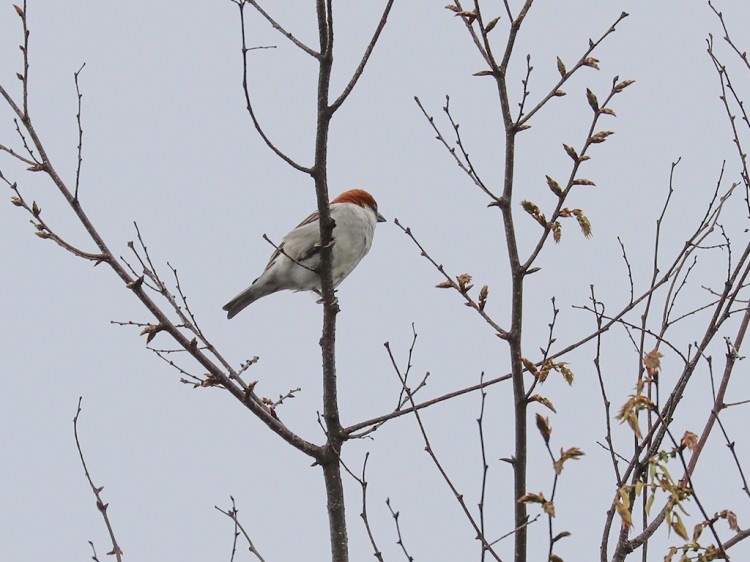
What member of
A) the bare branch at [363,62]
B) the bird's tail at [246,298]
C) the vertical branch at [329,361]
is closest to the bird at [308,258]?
the bird's tail at [246,298]

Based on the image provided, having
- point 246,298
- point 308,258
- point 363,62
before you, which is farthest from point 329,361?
point 246,298

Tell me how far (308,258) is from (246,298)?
0.71m

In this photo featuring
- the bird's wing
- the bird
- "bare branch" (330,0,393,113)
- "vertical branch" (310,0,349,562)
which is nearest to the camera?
"bare branch" (330,0,393,113)

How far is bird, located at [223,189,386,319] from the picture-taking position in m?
7.54

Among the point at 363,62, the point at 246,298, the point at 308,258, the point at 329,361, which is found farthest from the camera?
the point at 246,298

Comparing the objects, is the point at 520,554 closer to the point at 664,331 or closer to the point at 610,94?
the point at 664,331

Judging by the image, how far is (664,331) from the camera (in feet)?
14.1

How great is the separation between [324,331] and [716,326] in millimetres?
1869

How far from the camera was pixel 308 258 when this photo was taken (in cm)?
750

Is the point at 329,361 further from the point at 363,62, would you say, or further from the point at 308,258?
the point at 308,258

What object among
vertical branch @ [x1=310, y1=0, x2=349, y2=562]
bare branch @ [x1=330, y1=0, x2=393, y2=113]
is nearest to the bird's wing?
vertical branch @ [x1=310, y1=0, x2=349, y2=562]

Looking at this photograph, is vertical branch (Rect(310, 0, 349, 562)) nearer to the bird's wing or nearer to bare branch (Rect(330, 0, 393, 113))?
bare branch (Rect(330, 0, 393, 113))

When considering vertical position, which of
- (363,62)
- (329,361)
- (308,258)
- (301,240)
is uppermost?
(301,240)

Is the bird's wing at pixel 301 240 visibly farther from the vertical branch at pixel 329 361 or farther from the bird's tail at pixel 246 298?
the vertical branch at pixel 329 361
